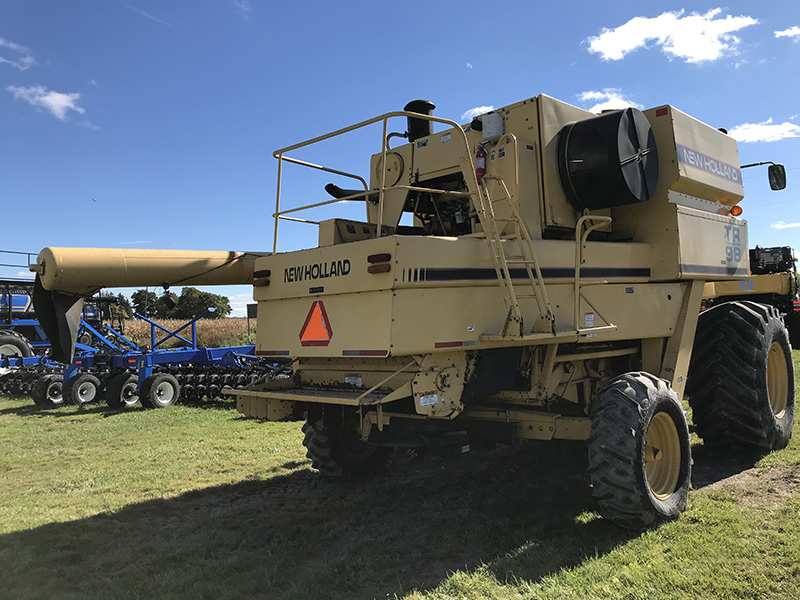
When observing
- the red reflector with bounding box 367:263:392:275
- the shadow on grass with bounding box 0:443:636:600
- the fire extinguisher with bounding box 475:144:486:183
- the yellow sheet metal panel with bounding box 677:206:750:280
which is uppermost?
the fire extinguisher with bounding box 475:144:486:183

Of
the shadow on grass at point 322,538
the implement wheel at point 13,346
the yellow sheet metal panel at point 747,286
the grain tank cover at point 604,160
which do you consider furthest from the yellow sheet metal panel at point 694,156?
the implement wheel at point 13,346

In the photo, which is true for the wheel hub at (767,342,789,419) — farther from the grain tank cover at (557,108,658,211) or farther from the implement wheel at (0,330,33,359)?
the implement wheel at (0,330,33,359)

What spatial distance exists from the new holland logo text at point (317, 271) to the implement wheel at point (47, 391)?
10.2 meters

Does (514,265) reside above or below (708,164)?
below

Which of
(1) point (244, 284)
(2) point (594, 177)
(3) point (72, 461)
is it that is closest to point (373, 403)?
(1) point (244, 284)

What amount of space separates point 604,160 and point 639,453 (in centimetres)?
221

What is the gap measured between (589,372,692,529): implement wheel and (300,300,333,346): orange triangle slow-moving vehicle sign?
1.99 m

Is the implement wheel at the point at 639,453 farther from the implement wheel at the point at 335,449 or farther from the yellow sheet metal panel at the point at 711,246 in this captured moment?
the implement wheel at the point at 335,449

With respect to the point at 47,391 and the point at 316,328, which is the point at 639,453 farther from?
the point at 47,391

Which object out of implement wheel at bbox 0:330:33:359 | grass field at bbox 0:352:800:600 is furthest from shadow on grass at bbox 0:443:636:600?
implement wheel at bbox 0:330:33:359

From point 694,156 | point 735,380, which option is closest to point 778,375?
point 735,380

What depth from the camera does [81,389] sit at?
12.8m

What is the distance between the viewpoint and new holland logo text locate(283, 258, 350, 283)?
4.48 m

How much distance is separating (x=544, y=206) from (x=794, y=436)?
4.25 meters
